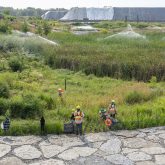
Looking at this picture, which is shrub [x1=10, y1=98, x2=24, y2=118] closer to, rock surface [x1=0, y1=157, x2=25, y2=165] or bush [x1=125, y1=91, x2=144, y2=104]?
rock surface [x1=0, y1=157, x2=25, y2=165]

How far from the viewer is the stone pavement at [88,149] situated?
21.4 ft

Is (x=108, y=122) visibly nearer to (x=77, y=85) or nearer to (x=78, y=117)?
(x=78, y=117)

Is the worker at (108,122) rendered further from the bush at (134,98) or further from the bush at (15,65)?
the bush at (15,65)

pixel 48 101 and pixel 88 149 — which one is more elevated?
pixel 48 101

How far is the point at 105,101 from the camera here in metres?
9.60

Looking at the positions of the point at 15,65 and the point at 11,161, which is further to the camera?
the point at 15,65

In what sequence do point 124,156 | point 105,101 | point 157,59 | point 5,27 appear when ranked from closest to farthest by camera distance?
point 124,156
point 105,101
point 157,59
point 5,27

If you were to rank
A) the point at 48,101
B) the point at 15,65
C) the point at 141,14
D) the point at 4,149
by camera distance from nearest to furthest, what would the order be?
the point at 4,149
the point at 48,101
the point at 15,65
the point at 141,14

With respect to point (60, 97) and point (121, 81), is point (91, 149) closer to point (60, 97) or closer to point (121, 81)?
point (60, 97)

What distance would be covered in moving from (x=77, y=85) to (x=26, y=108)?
15.0 ft

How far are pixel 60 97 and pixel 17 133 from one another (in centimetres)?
258

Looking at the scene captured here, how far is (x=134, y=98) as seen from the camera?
10102 mm

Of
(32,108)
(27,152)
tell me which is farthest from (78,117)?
(32,108)

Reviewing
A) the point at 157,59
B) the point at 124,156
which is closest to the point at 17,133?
the point at 124,156
